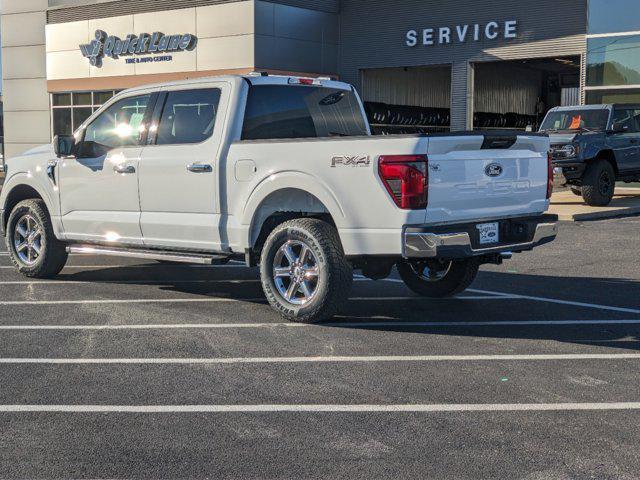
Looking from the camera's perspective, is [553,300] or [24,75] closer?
[553,300]

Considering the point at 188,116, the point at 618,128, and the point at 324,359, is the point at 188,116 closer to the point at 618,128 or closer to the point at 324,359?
the point at 324,359

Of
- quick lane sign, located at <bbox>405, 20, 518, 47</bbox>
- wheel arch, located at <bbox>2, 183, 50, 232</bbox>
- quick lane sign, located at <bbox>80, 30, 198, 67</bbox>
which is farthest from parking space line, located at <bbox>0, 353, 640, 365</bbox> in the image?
quick lane sign, located at <bbox>80, 30, 198, 67</bbox>

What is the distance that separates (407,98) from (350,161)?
29477mm

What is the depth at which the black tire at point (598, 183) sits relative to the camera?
60.9 ft

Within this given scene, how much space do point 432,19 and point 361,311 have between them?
24273mm

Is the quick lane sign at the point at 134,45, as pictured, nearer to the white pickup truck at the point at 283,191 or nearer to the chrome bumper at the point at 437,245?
the white pickup truck at the point at 283,191

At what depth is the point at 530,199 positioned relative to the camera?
779 centimetres

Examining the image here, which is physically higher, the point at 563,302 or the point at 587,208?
the point at 587,208

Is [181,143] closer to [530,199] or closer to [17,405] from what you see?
[530,199]

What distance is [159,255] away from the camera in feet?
28.0

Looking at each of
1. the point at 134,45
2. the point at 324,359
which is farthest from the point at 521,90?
the point at 324,359

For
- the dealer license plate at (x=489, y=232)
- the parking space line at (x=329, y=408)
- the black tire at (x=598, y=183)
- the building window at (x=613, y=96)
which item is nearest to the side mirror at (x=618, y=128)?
the black tire at (x=598, y=183)

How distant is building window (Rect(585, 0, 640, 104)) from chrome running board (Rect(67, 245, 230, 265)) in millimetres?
19973

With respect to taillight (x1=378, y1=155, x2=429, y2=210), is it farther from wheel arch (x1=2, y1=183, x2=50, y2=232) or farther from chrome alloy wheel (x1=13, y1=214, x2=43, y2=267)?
wheel arch (x1=2, y1=183, x2=50, y2=232)
